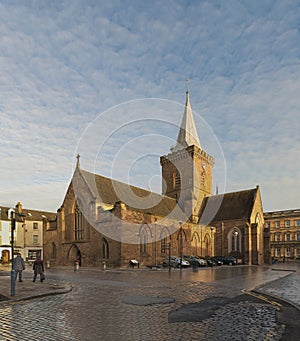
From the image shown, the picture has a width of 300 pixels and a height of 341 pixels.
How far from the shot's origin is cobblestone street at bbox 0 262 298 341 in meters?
8.40

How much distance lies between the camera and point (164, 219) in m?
48.0

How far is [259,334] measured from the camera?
8.53 metres

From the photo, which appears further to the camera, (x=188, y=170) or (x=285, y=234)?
(x=285, y=234)

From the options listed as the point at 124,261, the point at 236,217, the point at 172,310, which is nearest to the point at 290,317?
the point at 172,310

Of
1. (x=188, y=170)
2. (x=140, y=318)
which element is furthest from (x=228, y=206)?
(x=140, y=318)

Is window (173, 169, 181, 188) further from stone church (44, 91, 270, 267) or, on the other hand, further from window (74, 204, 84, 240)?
window (74, 204, 84, 240)

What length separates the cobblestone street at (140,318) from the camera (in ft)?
27.6

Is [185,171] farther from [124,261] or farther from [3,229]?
[3,229]

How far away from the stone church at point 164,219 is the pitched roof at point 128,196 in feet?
0.52

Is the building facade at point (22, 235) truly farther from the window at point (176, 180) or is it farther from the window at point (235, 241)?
the window at point (235, 241)

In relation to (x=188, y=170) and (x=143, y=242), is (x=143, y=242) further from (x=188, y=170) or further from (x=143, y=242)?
(x=188, y=170)

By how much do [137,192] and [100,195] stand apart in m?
9.64

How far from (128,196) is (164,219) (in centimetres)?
636

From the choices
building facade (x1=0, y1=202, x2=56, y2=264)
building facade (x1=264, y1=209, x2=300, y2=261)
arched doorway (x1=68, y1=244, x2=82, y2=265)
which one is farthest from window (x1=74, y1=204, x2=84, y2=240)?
building facade (x1=264, y1=209, x2=300, y2=261)
